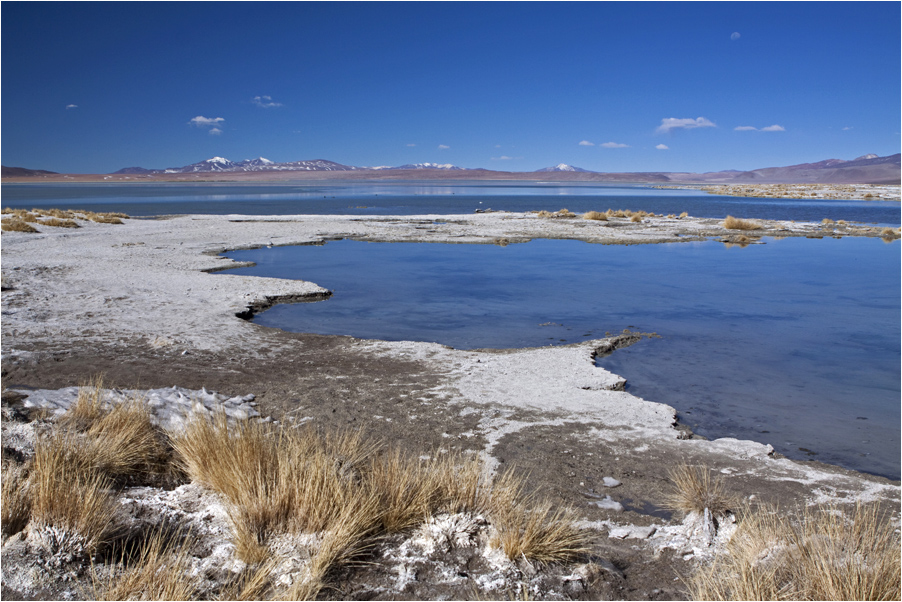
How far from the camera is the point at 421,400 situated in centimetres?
674

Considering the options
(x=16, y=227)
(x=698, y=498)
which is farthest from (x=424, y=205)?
(x=698, y=498)

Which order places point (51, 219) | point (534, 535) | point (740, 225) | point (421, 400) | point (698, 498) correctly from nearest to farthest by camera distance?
point (534, 535)
point (698, 498)
point (421, 400)
point (51, 219)
point (740, 225)

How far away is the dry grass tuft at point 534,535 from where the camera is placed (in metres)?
3.32

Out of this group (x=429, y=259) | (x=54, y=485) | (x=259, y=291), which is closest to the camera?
(x=54, y=485)

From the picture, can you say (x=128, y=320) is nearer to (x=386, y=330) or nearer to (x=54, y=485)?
(x=386, y=330)

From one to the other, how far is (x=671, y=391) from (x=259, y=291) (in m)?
8.37

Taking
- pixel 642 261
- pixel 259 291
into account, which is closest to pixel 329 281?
pixel 259 291

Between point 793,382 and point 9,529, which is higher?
point 9,529

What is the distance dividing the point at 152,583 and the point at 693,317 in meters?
11.2

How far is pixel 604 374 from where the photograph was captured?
7.87m

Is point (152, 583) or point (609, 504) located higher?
point (152, 583)

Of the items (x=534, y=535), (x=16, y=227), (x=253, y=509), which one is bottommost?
(x=534, y=535)

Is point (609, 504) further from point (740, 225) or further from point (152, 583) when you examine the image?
point (740, 225)

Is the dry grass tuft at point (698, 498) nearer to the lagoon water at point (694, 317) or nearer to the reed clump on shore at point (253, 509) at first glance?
the reed clump on shore at point (253, 509)
